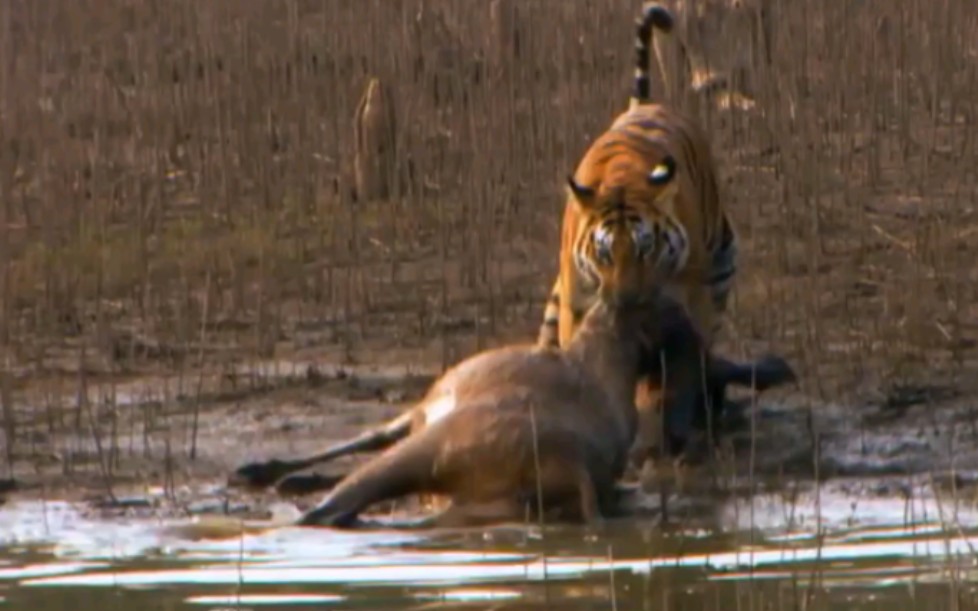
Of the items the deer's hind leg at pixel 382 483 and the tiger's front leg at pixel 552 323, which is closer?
the deer's hind leg at pixel 382 483

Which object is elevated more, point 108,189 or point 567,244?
point 108,189

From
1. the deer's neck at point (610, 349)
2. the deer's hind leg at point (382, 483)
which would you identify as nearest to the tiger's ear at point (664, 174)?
the deer's neck at point (610, 349)

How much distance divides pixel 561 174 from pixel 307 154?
1.55 metres

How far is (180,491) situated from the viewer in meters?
7.41

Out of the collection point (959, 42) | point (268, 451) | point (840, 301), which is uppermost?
point (959, 42)

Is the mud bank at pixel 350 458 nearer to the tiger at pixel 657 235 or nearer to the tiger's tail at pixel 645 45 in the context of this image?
the tiger at pixel 657 235

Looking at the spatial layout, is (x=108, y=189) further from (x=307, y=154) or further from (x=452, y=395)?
(x=452, y=395)

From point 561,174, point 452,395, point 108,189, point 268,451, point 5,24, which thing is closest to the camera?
point 452,395

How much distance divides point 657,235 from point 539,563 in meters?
2.51

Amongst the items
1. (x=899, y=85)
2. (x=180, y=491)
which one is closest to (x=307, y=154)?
(x=899, y=85)

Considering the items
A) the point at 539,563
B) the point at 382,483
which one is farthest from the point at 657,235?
the point at 539,563

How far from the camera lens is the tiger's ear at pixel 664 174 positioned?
8.48 m

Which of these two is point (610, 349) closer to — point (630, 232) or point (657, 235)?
point (630, 232)

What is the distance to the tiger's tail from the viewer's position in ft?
32.9
